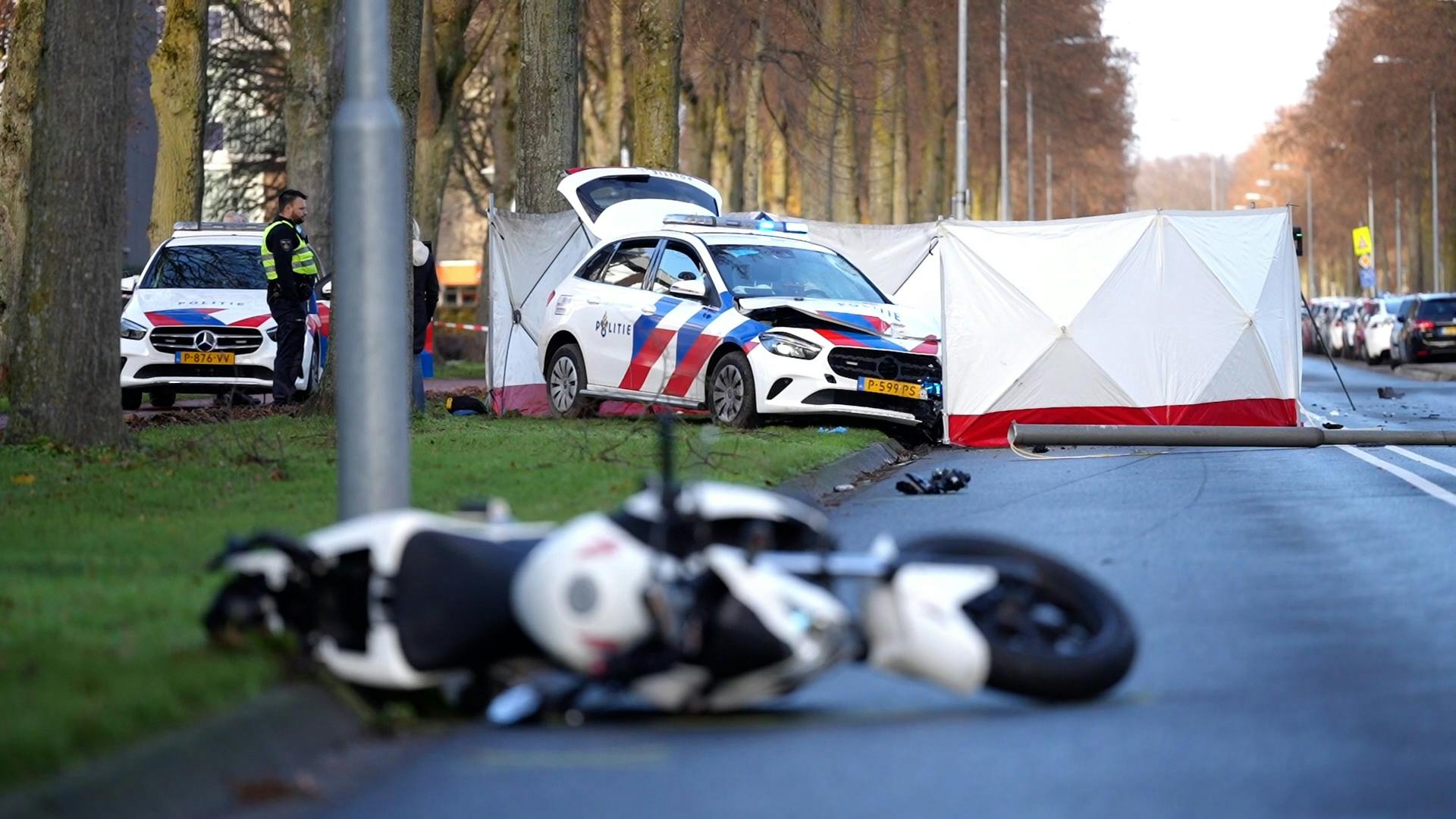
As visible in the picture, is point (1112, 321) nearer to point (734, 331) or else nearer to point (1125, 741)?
point (734, 331)

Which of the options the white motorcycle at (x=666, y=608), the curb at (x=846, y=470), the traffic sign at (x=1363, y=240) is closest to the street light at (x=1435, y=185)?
the traffic sign at (x=1363, y=240)

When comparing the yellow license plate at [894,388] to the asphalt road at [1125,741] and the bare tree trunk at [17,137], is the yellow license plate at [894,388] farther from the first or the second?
the bare tree trunk at [17,137]

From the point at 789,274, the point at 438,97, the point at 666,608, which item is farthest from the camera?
the point at 438,97

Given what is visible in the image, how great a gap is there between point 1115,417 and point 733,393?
347 cm

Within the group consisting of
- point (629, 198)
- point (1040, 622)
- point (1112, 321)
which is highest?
point (629, 198)

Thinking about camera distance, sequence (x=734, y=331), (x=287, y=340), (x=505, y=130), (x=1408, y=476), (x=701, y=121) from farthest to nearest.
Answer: (x=701, y=121) < (x=505, y=130) < (x=287, y=340) < (x=734, y=331) < (x=1408, y=476)

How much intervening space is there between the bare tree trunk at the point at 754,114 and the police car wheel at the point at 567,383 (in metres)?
20.7

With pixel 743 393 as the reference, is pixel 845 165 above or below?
above

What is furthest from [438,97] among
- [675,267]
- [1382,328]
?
[1382,328]

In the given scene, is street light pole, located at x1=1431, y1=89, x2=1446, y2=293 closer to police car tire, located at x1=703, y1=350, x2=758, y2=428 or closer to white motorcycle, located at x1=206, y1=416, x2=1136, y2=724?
police car tire, located at x1=703, y1=350, x2=758, y2=428

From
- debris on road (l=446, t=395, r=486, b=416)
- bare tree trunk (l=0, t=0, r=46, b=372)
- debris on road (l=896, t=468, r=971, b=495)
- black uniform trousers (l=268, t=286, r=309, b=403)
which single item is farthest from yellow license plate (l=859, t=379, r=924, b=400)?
bare tree trunk (l=0, t=0, r=46, b=372)

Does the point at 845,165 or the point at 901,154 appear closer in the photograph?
the point at 845,165

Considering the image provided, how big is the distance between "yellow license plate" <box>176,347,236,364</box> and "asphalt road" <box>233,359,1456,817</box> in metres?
14.4

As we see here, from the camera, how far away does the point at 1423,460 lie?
18.1 meters
